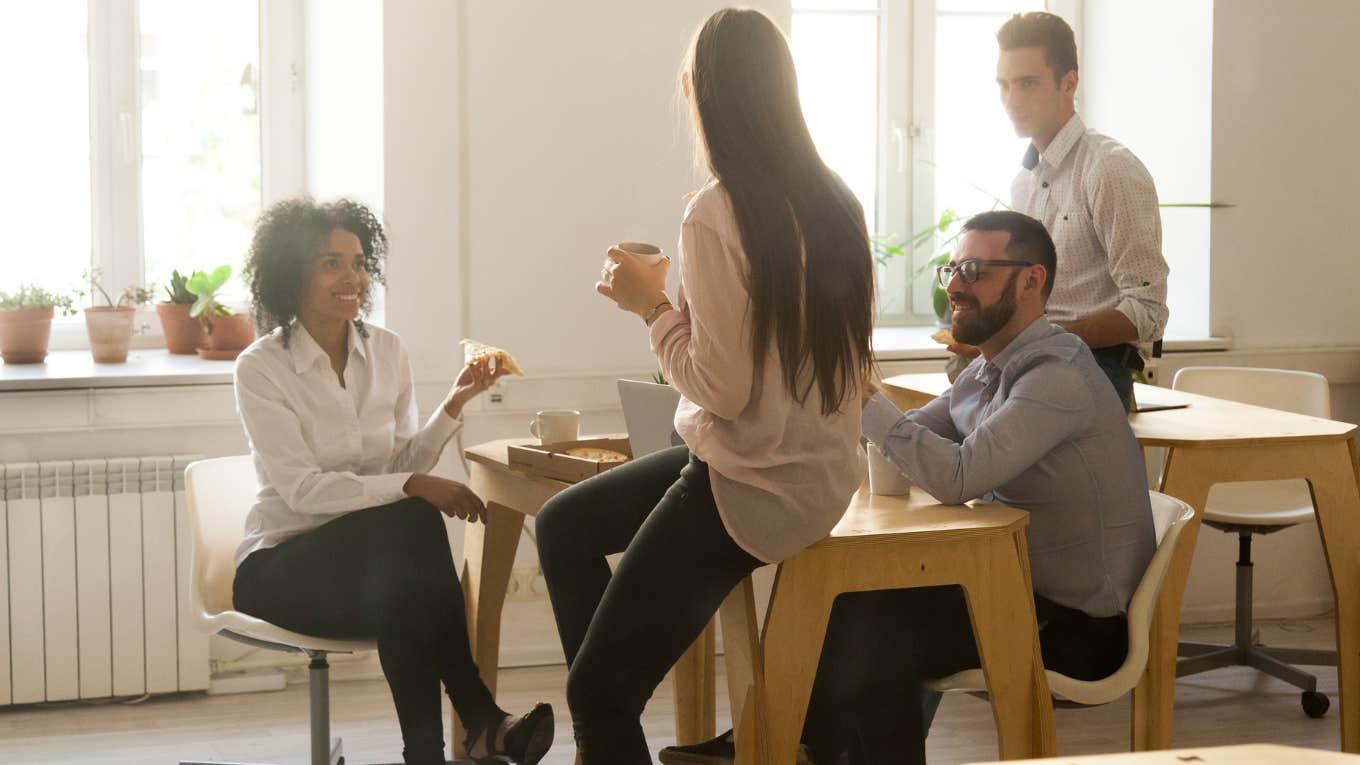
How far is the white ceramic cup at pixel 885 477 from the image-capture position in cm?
241

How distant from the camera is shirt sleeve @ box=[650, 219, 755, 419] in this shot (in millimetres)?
2023

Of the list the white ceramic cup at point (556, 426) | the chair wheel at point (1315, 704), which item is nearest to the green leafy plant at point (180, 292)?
the white ceramic cup at point (556, 426)

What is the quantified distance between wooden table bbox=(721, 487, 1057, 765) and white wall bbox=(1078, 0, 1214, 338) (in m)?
2.27

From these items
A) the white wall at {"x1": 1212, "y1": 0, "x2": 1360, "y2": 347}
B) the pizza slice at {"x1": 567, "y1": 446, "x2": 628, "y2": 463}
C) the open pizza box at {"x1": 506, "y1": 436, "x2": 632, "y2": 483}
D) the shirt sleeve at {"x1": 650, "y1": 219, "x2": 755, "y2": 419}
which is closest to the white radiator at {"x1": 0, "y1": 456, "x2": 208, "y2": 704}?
the open pizza box at {"x1": 506, "y1": 436, "x2": 632, "y2": 483}

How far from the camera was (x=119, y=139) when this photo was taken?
396 cm

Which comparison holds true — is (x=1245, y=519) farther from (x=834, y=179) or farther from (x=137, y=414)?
(x=137, y=414)

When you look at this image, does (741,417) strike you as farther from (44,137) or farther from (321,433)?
(44,137)

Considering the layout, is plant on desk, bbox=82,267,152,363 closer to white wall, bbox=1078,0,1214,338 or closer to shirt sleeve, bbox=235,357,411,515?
shirt sleeve, bbox=235,357,411,515

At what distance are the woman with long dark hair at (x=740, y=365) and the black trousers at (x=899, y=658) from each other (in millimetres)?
303

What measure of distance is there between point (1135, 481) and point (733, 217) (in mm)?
842

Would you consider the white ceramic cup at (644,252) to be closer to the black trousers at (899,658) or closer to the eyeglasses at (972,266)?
the eyeglasses at (972,266)

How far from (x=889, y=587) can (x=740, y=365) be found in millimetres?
423

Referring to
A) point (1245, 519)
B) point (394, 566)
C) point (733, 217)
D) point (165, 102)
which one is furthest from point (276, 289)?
point (1245, 519)

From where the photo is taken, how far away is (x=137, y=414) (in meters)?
3.56
